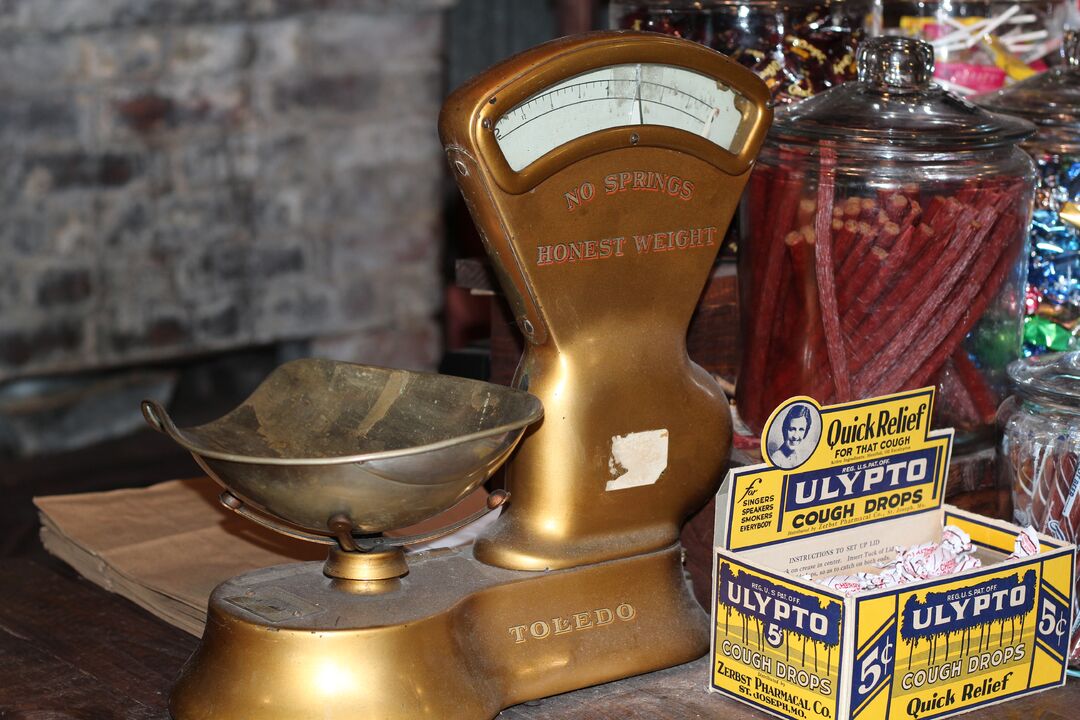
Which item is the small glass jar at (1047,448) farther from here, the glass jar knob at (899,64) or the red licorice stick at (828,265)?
the glass jar knob at (899,64)

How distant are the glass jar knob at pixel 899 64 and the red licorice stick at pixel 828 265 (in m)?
0.07

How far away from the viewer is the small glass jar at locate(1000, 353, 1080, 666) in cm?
94

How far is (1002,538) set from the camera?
0.96 m

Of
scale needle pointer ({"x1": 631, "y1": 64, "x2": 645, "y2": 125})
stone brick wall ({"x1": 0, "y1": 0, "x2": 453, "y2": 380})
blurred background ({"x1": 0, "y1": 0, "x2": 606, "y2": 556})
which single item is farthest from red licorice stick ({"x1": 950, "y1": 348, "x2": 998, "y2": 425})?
stone brick wall ({"x1": 0, "y1": 0, "x2": 453, "y2": 380})

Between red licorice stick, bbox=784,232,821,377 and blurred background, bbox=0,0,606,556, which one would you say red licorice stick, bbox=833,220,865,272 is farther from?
blurred background, bbox=0,0,606,556

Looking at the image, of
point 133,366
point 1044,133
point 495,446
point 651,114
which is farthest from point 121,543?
point 133,366

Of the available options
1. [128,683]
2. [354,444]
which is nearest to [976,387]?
[354,444]

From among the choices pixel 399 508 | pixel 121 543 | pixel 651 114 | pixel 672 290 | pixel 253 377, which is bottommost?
pixel 253 377

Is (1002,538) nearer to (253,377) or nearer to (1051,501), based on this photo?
(1051,501)

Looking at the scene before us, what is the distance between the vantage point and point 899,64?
1.06 metres

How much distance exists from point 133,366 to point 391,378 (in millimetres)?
1971

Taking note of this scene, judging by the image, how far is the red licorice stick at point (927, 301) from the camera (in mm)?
1041

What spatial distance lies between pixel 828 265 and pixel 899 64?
0.16m

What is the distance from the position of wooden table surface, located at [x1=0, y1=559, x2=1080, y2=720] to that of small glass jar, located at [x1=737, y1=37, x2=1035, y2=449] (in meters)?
0.25
